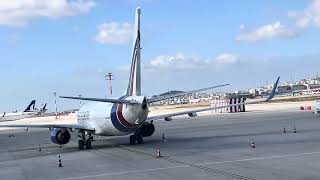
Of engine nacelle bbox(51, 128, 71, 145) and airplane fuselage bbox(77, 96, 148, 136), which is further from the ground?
airplane fuselage bbox(77, 96, 148, 136)


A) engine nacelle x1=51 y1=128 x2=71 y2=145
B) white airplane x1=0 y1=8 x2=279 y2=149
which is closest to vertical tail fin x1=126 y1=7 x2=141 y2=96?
white airplane x1=0 y1=8 x2=279 y2=149

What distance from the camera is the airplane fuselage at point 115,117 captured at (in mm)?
34531

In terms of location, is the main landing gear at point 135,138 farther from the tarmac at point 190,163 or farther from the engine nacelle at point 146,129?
the tarmac at point 190,163

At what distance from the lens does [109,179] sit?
21156mm

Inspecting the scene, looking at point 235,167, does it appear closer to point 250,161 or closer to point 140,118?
point 250,161

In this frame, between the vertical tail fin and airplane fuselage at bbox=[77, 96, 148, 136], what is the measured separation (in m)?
0.88

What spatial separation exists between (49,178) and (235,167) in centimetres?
846

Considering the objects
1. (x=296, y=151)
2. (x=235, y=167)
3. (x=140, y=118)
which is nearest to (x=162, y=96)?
(x=140, y=118)

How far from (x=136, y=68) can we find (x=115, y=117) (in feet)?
13.1

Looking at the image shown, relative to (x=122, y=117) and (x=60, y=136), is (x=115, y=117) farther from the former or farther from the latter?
(x=60, y=136)

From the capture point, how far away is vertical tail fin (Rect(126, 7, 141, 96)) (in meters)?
36.8

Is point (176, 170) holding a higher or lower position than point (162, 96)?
lower

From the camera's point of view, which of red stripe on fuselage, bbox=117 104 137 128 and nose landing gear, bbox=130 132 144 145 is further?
nose landing gear, bbox=130 132 144 145

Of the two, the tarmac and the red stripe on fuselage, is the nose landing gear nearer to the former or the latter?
the red stripe on fuselage
